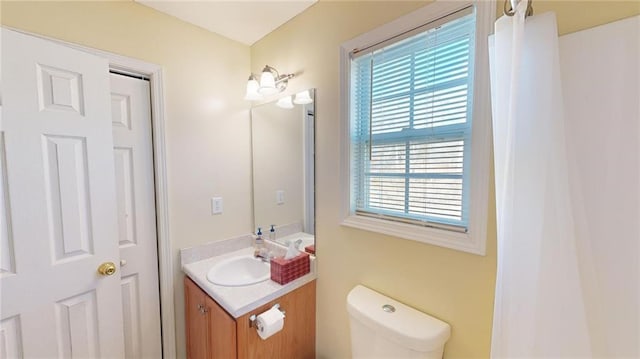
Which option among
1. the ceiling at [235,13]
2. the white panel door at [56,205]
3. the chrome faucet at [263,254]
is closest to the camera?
the white panel door at [56,205]

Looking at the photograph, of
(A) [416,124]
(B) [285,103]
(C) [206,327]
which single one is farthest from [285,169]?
(C) [206,327]

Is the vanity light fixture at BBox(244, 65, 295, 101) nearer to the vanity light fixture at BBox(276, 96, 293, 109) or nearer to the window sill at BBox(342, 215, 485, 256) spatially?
the vanity light fixture at BBox(276, 96, 293, 109)

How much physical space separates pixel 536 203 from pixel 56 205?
1.78m

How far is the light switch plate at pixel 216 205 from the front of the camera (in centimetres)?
164

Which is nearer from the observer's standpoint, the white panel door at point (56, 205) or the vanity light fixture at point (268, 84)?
the white panel door at point (56, 205)

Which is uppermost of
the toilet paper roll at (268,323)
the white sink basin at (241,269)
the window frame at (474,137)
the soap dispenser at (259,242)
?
the window frame at (474,137)

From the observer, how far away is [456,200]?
94cm

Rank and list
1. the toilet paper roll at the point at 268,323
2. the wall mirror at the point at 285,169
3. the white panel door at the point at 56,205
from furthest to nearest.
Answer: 1. the wall mirror at the point at 285,169
2. the toilet paper roll at the point at 268,323
3. the white panel door at the point at 56,205

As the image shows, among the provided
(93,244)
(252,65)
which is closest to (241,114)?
(252,65)

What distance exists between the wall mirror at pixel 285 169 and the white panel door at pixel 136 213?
25.9 inches

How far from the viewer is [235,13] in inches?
55.8

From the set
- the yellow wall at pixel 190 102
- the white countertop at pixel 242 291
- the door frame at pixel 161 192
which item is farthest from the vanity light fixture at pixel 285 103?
the white countertop at pixel 242 291

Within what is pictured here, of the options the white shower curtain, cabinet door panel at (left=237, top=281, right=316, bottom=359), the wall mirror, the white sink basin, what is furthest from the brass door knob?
the white shower curtain

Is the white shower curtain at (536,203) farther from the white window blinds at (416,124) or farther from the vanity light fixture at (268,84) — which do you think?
the vanity light fixture at (268,84)
